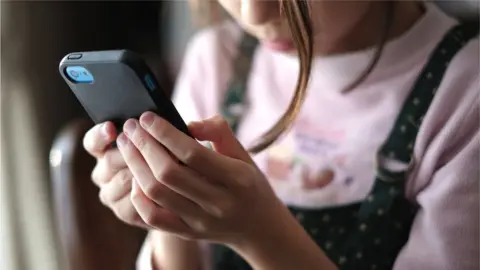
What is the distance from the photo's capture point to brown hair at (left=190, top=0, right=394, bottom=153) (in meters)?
0.45

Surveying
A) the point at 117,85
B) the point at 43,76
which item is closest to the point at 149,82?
the point at 117,85

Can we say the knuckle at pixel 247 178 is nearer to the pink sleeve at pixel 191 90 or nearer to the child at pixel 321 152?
the child at pixel 321 152

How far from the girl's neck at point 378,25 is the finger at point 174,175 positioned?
21 centimetres

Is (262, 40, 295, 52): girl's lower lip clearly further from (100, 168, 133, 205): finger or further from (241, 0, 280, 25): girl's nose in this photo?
(100, 168, 133, 205): finger

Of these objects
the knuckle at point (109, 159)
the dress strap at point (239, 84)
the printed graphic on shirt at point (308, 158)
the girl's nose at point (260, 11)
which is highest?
the girl's nose at point (260, 11)

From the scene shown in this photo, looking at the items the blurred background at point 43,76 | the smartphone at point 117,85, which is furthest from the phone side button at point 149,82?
the blurred background at point 43,76

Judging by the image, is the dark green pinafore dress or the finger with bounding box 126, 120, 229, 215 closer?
the finger with bounding box 126, 120, 229, 215

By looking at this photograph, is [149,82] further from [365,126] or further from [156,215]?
[365,126]

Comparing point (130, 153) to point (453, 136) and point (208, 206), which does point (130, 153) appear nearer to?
point (208, 206)

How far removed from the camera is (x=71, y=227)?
0.64m

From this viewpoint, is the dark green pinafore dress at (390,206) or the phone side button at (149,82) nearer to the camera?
the phone side button at (149,82)

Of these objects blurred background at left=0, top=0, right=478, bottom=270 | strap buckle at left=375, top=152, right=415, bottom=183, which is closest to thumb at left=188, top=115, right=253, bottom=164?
strap buckle at left=375, top=152, right=415, bottom=183

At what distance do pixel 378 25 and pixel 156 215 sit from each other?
0.28 metres

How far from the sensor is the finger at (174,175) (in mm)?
424
